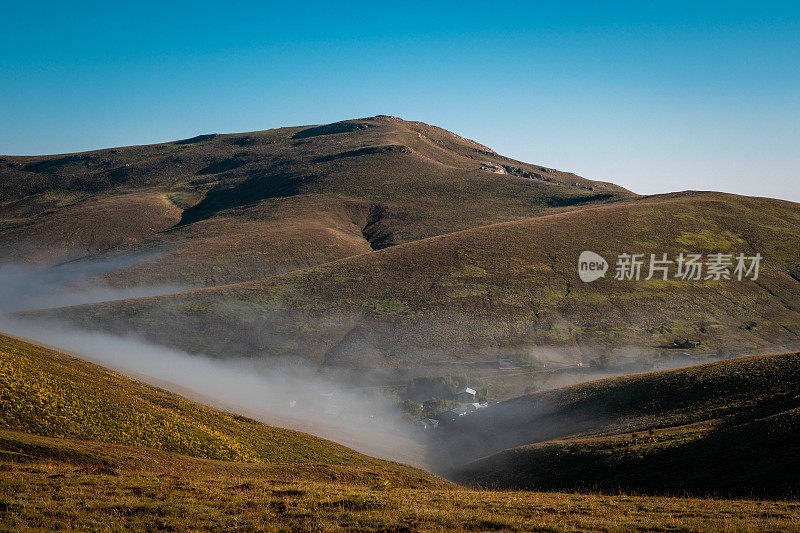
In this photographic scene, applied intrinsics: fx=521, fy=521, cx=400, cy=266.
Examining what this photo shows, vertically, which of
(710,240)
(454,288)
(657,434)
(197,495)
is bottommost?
(657,434)

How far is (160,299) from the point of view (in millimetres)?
98938

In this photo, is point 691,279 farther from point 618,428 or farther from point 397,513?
point 397,513

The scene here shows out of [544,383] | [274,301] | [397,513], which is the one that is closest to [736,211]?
[544,383]

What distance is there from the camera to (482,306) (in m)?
93.2

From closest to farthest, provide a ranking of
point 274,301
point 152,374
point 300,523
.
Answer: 1. point 300,523
2. point 152,374
3. point 274,301

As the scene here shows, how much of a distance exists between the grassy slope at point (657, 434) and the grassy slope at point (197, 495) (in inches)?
265

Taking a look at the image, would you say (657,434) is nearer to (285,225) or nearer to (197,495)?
(197,495)

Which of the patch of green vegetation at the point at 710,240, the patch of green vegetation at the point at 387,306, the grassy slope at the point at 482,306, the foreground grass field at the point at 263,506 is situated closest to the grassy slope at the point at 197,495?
the foreground grass field at the point at 263,506

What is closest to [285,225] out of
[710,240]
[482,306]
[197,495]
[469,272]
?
[469,272]

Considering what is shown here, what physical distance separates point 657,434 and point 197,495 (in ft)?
96.7

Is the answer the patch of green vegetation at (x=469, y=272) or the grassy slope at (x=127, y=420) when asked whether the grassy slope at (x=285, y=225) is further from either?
the grassy slope at (x=127, y=420)

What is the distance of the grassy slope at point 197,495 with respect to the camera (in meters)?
15.9

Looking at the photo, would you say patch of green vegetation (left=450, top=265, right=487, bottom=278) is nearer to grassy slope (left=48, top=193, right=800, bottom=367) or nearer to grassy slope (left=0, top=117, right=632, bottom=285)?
grassy slope (left=48, top=193, right=800, bottom=367)

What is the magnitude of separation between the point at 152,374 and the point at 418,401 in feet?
116
